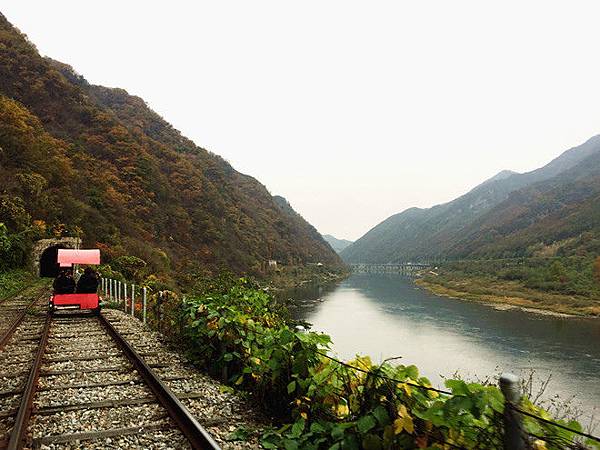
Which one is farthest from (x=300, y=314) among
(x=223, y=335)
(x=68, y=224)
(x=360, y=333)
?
(x=223, y=335)

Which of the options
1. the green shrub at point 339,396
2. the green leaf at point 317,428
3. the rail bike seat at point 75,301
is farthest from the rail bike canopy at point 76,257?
the green leaf at point 317,428

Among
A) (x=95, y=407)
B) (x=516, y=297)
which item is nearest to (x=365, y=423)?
(x=95, y=407)

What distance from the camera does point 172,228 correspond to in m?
56.7

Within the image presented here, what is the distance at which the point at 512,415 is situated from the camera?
306cm

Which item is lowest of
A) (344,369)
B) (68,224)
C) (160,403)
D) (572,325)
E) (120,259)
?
(572,325)

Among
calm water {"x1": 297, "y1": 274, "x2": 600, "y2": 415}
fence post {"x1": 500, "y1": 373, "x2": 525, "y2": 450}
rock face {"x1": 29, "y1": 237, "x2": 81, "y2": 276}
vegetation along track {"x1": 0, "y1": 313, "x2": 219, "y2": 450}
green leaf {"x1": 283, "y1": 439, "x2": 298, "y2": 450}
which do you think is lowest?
calm water {"x1": 297, "y1": 274, "x2": 600, "y2": 415}

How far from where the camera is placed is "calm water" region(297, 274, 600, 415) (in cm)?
2527

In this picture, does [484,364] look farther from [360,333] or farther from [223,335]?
[223,335]

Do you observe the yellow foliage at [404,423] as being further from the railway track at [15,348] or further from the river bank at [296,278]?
the river bank at [296,278]

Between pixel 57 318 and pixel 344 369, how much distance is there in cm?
1362

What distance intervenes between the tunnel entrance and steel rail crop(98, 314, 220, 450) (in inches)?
1037

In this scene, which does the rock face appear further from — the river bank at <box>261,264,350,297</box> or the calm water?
the river bank at <box>261,264,350,297</box>

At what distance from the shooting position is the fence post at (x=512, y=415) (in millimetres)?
3037

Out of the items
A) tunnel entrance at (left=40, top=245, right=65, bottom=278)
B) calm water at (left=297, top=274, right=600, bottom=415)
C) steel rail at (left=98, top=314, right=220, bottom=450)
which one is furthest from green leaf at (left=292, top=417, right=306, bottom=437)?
tunnel entrance at (left=40, top=245, right=65, bottom=278)
